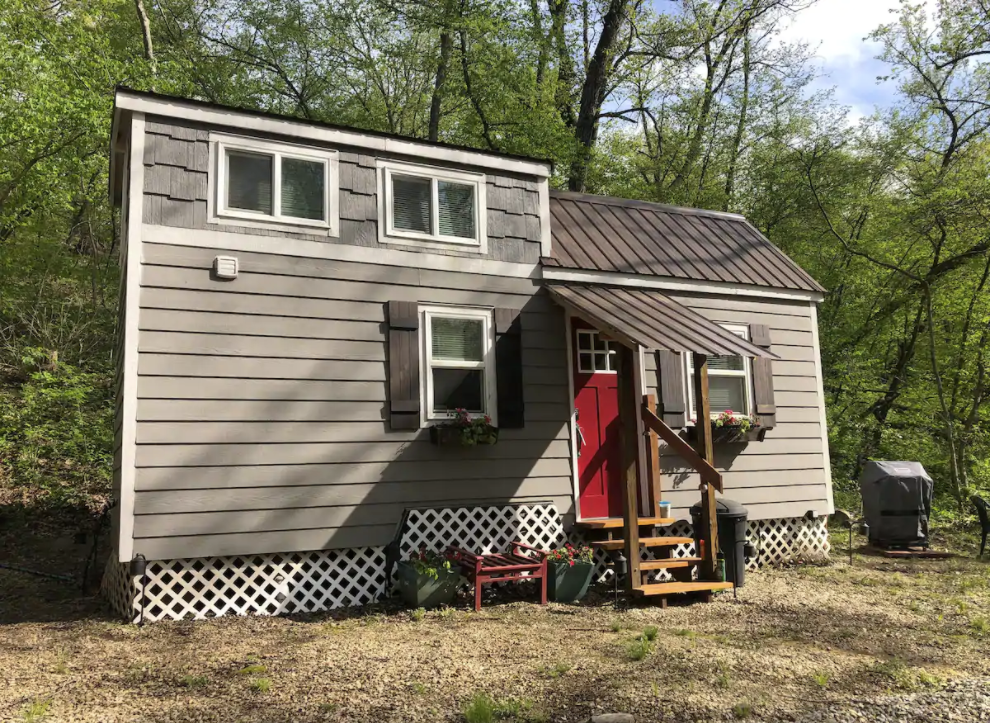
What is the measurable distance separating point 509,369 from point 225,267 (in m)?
2.94

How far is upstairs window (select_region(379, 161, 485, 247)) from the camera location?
7.53 metres

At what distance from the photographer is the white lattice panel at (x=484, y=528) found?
279 inches

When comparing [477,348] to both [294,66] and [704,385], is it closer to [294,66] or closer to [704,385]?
[704,385]

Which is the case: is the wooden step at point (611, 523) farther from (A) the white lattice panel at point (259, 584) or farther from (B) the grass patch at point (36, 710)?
(B) the grass patch at point (36, 710)

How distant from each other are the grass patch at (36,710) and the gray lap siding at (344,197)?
3883 millimetres

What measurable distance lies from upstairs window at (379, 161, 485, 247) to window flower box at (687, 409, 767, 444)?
3.41 metres

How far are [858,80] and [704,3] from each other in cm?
454

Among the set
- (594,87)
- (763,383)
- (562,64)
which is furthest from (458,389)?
(562,64)

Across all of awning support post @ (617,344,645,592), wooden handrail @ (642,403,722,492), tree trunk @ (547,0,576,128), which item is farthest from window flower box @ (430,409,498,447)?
tree trunk @ (547,0,576,128)

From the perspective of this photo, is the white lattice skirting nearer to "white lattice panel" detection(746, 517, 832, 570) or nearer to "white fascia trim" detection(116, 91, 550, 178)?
"white lattice panel" detection(746, 517, 832, 570)

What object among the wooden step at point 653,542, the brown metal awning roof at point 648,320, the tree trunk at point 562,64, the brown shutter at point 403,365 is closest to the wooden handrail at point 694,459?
the wooden step at point 653,542

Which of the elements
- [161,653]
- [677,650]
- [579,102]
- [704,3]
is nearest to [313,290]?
[161,653]

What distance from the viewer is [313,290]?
7020 millimetres

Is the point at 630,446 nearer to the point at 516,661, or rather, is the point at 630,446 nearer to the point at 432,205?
the point at 516,661
